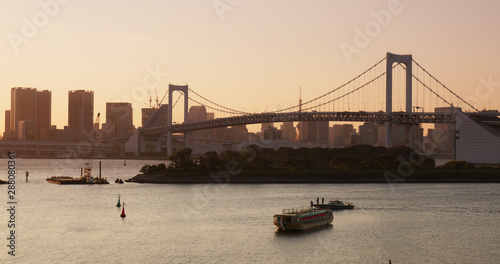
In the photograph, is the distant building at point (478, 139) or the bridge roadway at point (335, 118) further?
the bridge roadway at point (335, 118)

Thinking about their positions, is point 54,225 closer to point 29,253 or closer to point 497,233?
point 29,253

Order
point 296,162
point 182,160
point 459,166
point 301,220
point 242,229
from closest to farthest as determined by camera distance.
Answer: point 242,229
point 301,220
point 182,160
point 459,166
point 296,162

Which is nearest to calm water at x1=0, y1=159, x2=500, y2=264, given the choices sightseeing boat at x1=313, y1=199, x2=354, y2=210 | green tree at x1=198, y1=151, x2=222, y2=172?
sightseeing boat at x1=313, y1=199, x2=354, y2=210

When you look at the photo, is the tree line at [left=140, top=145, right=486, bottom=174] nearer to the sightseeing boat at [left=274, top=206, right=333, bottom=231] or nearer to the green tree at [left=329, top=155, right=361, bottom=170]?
the green tree at [left=329, top=155, right=361, bottom=170]

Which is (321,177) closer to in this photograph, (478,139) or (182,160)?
(182,160)

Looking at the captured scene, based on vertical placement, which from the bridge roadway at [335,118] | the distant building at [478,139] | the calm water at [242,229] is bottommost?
the calm water at [242,229]

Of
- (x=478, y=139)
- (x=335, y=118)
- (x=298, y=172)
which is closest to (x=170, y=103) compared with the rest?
(x=335, y=118)

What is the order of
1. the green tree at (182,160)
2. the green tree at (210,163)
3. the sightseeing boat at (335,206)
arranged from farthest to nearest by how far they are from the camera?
1. the green tree at (210,163)
2. the green tree at (182,160)
3. the sightseeing boat at (335,206)

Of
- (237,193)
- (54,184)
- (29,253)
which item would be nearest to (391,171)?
(237,193)

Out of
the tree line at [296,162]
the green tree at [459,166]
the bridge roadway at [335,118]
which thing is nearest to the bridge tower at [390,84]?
the bridge roadway at [335,118]

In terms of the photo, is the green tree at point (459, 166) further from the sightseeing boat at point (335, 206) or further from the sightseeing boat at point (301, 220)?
the sightseeing boat at point (301, 220)
